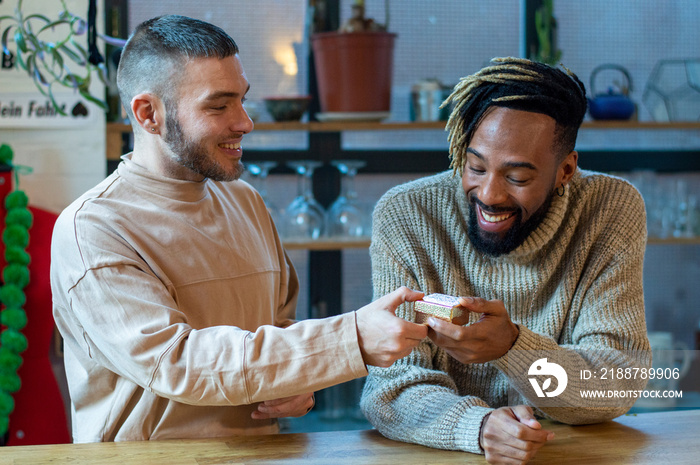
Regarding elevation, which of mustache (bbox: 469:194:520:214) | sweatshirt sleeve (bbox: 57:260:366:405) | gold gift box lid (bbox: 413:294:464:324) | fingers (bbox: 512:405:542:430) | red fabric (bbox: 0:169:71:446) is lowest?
red fabric (bbox: 0:169:71:446)

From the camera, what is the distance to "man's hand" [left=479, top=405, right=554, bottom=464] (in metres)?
1.27

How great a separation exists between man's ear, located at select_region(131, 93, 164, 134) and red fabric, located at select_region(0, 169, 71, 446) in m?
1.32

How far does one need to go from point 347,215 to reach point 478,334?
1.54 metres

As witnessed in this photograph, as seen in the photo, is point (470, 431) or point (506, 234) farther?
point (506, 234)

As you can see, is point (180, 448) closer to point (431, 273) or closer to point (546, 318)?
point (431, 273)

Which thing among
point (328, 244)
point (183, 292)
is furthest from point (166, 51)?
point (328, 244)

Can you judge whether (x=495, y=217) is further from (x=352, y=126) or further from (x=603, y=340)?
(x=352, y=126)

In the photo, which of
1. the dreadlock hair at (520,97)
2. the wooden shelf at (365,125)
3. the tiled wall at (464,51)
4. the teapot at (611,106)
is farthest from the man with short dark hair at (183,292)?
the teapot at (611,106)

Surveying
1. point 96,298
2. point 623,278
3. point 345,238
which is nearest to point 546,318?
point 623,278

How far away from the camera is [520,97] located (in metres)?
1.55

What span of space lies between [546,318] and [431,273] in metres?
0.26

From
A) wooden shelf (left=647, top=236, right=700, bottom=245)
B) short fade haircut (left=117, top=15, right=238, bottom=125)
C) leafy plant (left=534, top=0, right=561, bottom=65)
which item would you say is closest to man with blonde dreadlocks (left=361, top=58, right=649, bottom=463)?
short fade haircut (left=117, top=15, right=238, bottom=125)

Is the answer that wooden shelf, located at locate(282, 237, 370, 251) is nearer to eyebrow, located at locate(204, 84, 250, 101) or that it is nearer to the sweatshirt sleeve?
eyebrow, located at locate(204, 84, 250, 101)

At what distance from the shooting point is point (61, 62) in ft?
8.65
